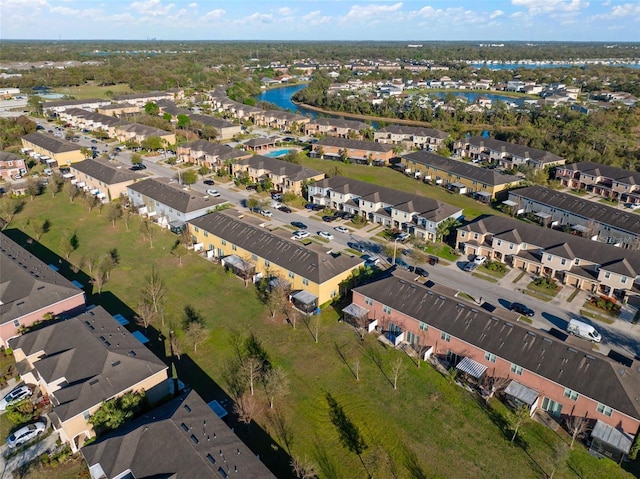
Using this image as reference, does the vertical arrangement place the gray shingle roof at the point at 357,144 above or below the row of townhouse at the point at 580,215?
above

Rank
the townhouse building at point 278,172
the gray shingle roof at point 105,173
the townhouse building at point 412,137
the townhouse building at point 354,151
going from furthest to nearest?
the townhouse building at point 412,137, the townhouse building at point 354,151, the townhouse building at point 278,172, the gray shingle roof at point 105,173

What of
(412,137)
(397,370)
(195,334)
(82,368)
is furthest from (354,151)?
(82,368)

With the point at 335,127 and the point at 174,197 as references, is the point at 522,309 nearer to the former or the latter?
the point at 174,197

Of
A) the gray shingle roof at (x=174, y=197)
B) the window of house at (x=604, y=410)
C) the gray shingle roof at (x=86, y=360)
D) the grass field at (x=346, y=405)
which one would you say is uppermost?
the gray shingle roof at (x=174, y=197)

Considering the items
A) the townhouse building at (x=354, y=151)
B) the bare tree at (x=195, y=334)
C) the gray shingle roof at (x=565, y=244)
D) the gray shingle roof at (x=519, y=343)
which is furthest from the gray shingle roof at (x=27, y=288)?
the townhouse building at (x=354, y=151)

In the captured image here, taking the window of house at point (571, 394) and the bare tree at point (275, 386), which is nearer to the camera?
the window of house at point (571, 394)

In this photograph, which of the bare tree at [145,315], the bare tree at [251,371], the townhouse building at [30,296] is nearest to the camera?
the bare tree at [251,371]

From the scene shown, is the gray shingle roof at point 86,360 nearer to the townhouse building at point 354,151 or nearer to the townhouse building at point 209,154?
the townhouse building at point 209,154
